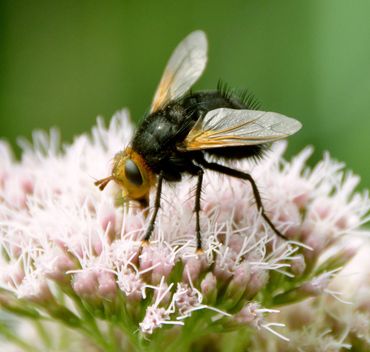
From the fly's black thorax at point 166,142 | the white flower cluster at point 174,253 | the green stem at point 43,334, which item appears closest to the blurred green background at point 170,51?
the white flower cluster at point 174,253

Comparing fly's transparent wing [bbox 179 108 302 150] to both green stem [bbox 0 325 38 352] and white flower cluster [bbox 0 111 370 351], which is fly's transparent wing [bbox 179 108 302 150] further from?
green stem [bbox 0 325 38 352]

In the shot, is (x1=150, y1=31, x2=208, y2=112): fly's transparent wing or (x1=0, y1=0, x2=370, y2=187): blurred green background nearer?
(x1=150, y1=31, x2=208, y2=112): fly's transparent wing

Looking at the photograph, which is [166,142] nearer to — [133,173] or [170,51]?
[133,173]

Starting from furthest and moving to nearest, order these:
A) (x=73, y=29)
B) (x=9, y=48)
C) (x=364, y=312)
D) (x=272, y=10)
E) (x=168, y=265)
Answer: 1. (x=73, y=29)
2. (x=9, y=48)
3. (x=272, y=10)
4. (x=364, y=312)
5. (x=168, y=265)

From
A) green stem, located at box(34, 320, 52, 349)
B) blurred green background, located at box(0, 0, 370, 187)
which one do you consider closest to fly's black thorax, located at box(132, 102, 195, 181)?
green stem, located at box(34, 320, 52, 349)

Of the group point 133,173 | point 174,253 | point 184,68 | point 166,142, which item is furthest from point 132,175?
point 184,68

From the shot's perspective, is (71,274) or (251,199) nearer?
(71,274)

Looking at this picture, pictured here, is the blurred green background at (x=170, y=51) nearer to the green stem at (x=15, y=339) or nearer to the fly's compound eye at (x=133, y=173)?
the fly's compound eye at (x=133, y=173)

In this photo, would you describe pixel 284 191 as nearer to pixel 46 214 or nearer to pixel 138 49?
pixel 46 214

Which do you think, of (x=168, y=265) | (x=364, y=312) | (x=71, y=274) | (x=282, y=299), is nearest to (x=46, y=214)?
(x=71, y=274)
